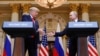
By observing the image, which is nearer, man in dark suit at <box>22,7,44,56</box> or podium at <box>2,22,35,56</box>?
podium at <box>2,22,35,56</box>

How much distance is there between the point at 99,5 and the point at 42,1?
6330 millimetres

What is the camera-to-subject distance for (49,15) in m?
15.8

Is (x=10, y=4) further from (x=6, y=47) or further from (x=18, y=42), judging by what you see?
(x=18, y=42)

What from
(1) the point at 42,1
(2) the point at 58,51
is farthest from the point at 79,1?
(1) the point at 42,1

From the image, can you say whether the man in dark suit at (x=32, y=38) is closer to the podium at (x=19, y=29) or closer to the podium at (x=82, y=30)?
the podium at (x=19, y=29)

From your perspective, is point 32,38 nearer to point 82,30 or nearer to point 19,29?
point 19,29

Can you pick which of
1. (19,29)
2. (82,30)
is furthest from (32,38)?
(82,30)

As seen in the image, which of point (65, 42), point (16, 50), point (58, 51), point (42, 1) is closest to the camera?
point (16, 50)

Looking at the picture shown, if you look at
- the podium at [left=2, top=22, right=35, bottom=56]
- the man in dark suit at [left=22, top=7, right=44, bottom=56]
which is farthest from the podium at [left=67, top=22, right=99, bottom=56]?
the man in dark suit at [left=22, top=7, right=44, bottom=56]

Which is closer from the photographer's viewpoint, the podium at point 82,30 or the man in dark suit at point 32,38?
the podium at point 82,30

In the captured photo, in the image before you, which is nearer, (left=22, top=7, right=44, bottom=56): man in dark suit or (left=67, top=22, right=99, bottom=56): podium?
(left=67, top=22, right=99, bottom=56): podium

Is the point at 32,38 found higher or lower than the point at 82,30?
lower

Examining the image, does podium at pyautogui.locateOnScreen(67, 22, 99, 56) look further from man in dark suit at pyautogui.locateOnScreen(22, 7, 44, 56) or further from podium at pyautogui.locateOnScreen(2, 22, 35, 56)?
man in dark suit at pyautogui.locateOnScreen(22, 7, 44, 56)

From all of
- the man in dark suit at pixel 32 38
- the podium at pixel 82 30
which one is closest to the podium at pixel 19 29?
the man in dark suit at pixel 32 38
